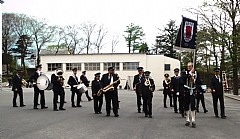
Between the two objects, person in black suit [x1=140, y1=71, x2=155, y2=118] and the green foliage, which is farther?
the green foliage

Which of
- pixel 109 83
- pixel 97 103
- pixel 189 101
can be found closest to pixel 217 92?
pixel 189 101

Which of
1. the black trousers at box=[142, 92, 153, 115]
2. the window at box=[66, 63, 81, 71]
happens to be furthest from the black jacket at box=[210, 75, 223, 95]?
the window at box=[66, 63, 81, 71]

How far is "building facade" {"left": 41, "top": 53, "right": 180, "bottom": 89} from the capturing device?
5784cm

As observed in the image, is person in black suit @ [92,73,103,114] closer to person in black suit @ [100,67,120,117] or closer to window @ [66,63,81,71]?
person in black suit @ [100,67,120,117]

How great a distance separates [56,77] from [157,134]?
7415mm

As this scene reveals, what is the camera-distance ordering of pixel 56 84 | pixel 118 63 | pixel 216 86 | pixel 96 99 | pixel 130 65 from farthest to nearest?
1. pixel 118 63
2. pixel 130 65
3. pixel 56 84
4. pixel 96 99
5. pixel 216 86

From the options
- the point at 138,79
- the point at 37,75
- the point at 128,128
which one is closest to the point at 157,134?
the point at 128,128

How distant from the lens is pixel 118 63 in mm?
59438

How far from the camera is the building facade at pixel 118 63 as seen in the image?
57.8m

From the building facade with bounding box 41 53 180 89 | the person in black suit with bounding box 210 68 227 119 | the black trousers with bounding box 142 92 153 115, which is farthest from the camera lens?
the building facade with bounding box 41 53 180 89

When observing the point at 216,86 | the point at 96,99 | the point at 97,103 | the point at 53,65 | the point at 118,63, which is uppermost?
the point at 118,63

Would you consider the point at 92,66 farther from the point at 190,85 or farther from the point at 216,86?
the point at 190,85

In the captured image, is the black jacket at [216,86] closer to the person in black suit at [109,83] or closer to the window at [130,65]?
the person in black suit at [109,83]

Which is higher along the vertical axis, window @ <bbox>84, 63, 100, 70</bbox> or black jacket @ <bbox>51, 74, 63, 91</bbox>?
window @ <bbox>84, 63, 100, 70</bbox>
